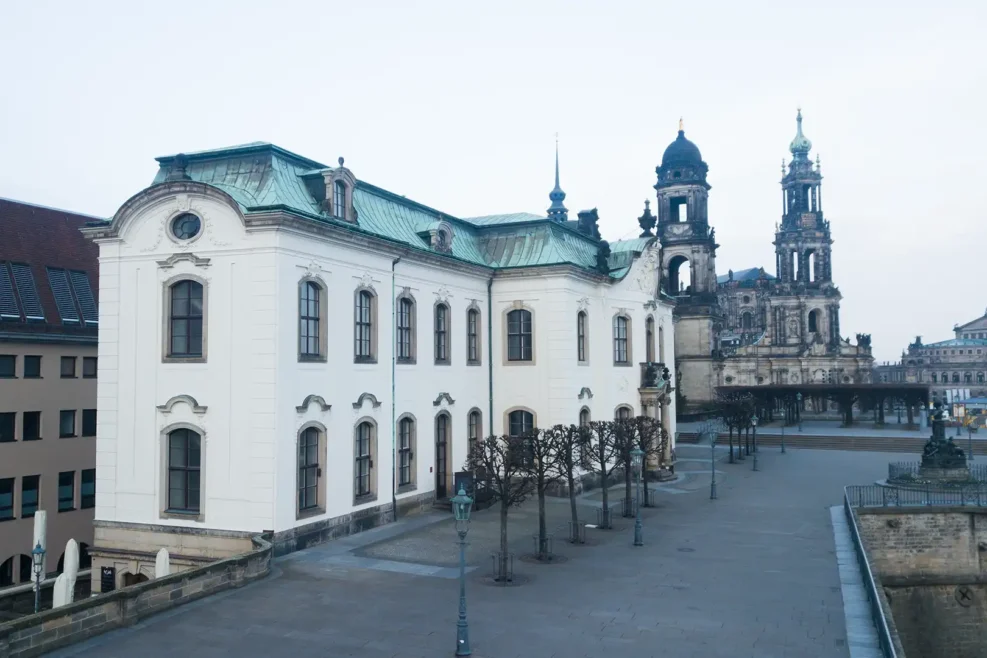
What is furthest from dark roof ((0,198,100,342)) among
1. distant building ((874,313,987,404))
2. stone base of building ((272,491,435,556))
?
distant building ((874,313,987,404))

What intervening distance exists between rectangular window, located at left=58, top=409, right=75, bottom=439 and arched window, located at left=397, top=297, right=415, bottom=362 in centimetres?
1553

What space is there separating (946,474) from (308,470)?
2790cm

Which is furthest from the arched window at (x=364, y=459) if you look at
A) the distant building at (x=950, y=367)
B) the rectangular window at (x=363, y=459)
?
the distant building at (x=950, y=367)

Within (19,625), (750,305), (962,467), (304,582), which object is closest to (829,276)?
(750,305)

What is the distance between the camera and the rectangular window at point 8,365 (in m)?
32.8

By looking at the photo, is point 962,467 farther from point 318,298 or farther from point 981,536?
point 318,298

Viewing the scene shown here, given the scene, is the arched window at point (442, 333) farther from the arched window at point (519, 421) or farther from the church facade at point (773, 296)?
the church facade at point (773, 296)

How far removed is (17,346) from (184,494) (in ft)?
45.2

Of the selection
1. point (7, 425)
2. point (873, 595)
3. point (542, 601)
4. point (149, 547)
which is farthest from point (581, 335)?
point (7, 425)

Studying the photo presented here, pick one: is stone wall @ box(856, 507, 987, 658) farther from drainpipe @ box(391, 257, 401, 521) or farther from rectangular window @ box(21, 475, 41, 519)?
rectangular window @ box(21, 475, 41, 519)

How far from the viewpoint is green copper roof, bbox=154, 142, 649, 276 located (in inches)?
997

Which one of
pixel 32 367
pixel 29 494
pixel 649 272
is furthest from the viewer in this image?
pixel 649 272

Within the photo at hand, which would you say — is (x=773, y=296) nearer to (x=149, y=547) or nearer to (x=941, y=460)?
(x=941, y=460)

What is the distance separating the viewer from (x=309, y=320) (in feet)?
82.4
